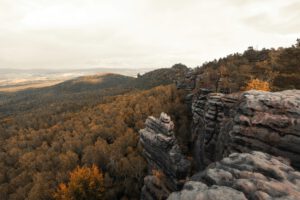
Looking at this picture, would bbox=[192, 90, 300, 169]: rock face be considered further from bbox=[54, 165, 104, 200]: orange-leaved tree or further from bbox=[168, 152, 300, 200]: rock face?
bbox=[54, 165, 104, 200]: orange-leaved tree

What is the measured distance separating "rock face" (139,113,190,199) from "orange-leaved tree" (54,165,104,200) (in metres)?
20.6

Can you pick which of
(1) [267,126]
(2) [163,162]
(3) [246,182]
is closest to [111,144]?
(2) [163,162]

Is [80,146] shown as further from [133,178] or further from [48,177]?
[133,178]

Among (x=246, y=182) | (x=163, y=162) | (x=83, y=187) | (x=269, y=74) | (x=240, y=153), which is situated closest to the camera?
(x=246, y=182)

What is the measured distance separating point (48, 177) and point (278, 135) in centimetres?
8371

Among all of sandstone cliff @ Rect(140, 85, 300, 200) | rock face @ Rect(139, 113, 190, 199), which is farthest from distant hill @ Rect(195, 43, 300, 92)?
rock face @ Rect(139, 113, 190, 199)

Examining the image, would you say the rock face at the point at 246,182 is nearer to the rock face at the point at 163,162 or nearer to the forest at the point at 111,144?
the rock face at the point at 163,162

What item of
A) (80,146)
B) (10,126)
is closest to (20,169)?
(80,146)

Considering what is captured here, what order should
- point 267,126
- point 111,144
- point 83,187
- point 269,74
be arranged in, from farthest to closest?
point 111,144 → point 83,187 → point 269,74 → point 267,126

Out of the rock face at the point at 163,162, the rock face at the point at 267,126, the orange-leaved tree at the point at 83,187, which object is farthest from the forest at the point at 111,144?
the rock face at the point at 267,126

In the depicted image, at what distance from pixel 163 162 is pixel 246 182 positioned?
36.8 meters

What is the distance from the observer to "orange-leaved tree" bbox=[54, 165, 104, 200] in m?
63.1

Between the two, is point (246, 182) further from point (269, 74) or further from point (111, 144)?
point (111, 144)

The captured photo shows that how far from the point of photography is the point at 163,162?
5344cm
